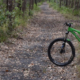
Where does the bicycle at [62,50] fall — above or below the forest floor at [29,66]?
above

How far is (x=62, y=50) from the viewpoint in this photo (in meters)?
5.36

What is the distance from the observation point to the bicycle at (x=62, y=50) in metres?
5.15

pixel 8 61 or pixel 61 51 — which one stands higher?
pixel 61 51

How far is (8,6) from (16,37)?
1.86 metres

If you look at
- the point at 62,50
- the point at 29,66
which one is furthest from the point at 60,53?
the point at 29,66

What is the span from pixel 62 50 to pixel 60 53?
0.90 feet

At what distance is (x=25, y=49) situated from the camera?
733 cm

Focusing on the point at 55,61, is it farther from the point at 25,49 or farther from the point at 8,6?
the point at 8,6

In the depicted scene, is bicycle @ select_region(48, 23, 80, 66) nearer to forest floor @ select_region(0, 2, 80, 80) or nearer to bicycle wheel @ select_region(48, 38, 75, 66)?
bicycle wheel @ select_region(48, 38, 75, 66)

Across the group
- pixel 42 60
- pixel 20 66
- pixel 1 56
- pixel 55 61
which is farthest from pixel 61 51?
pixel 1 56

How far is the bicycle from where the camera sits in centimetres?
515

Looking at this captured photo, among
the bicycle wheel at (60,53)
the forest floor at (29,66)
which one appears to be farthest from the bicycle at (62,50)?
the forest floor at (29,66)

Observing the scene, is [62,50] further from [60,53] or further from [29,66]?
[29,66]

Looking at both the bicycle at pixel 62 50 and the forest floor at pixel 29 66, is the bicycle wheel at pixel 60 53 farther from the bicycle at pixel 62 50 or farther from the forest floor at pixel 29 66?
the forest floor at pixel 29 66
